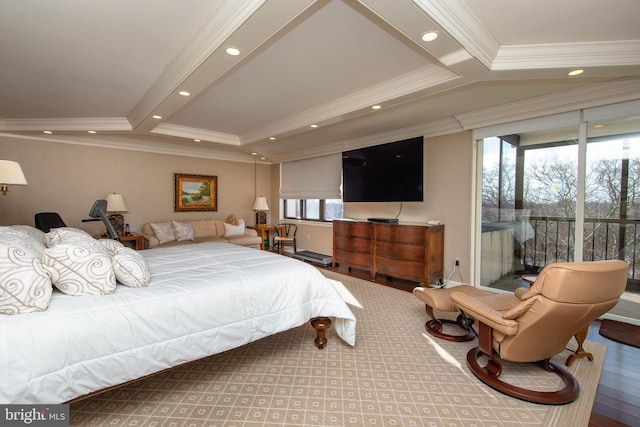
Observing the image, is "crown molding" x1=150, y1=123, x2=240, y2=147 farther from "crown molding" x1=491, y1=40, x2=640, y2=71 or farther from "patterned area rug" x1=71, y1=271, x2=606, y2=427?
"crown molding" x1=491, y1=40, x2=640, y2=71

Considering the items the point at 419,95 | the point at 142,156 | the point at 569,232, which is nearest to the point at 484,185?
the point at 569,232

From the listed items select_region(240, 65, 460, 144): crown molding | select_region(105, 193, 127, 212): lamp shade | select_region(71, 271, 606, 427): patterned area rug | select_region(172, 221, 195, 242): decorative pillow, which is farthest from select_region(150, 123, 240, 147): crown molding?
select_region(71, 271, 606, 427): patterned area rug

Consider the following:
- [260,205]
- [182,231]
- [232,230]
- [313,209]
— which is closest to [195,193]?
[182,231]

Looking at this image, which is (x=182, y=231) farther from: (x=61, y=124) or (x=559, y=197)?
(x=559, y=197)

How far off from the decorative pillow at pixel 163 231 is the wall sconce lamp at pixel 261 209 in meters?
1.93

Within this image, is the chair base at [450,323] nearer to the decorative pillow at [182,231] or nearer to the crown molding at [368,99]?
the crown molding at [368,99]

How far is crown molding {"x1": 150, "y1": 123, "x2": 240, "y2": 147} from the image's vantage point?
15.3ft

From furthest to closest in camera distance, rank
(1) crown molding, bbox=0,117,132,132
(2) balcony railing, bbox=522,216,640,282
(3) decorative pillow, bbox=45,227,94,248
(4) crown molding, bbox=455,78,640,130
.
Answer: (1) crown molding, bbox=0,117,132,132
(2) balcony railing, bbox=522,216,640,282
(4) crown molding, bbox=455,78,640,130
(3) decorative pillow, bbox=45,227,94,248

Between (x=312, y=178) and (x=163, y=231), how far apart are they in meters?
3.16

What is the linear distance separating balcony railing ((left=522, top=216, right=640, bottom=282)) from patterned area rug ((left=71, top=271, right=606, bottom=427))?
3.73ft

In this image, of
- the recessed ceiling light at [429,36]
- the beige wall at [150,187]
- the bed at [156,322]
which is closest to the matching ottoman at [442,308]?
the bed at [156,322]

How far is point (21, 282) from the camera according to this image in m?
1.42

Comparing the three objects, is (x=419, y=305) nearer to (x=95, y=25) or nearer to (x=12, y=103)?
(x=95, y=25)

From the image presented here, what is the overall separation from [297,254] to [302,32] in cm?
491
